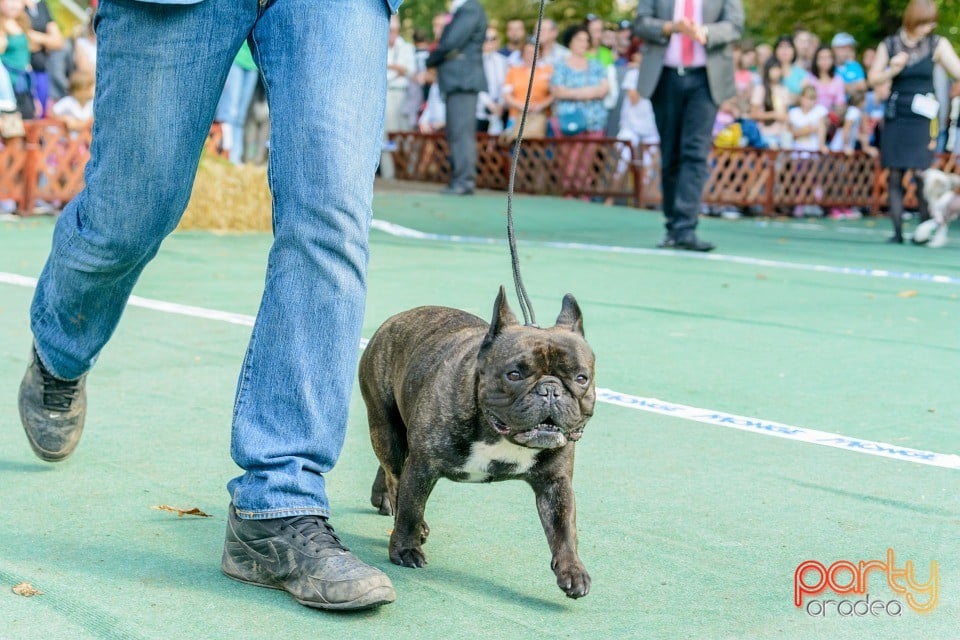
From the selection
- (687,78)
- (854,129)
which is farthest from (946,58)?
(854,129)

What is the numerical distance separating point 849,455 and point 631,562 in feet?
4.73

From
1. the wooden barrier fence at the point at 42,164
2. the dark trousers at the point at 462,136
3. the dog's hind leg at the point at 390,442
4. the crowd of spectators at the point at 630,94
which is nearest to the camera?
the dog's hind leg at the point at 390,442

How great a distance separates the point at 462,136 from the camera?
18125mm

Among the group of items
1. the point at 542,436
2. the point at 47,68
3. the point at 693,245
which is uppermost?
the point at 47,68

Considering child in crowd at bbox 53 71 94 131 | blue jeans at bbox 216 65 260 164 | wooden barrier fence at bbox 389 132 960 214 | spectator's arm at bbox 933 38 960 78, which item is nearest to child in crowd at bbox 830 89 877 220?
wooden barrier fence at bbox 389 132 960 214

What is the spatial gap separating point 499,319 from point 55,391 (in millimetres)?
1512

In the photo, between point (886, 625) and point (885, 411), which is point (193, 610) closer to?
point (886, 625)

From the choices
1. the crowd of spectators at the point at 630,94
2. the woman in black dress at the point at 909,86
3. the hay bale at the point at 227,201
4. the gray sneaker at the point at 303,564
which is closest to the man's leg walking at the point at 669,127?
the woman in black dress at the point at 909,86

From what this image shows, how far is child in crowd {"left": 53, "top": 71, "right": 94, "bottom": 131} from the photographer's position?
46.4 feet

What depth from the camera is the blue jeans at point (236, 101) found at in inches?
581

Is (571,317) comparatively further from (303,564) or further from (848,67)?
(848,67)

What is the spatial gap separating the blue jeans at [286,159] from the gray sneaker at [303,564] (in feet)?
0.13

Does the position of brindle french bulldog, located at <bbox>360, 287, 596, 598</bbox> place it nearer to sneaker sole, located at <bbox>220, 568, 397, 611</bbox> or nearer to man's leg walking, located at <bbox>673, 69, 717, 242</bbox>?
sneaker sole, located at <bbox>220, 568, 397, 611</bbox>

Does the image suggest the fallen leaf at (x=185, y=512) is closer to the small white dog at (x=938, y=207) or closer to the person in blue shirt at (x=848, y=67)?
the small white dog at (x=938, y=207)
